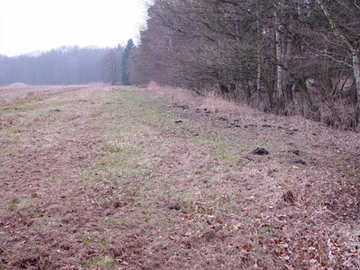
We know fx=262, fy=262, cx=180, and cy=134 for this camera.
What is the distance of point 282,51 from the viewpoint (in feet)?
37.8

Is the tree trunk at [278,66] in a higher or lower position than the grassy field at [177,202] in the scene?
higher

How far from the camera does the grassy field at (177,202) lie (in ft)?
9.11

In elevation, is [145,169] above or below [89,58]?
below

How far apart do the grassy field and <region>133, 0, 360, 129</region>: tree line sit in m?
3.29

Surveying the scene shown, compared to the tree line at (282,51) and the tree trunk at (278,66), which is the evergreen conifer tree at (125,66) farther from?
the tree trunk at (278,66)

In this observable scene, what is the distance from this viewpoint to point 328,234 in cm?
304

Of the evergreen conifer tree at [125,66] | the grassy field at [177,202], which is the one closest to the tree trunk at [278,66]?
the grassy field at [177,202]

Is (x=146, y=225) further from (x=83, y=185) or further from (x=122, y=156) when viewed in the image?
(x=122, y=156)

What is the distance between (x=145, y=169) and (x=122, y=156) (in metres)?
0.95

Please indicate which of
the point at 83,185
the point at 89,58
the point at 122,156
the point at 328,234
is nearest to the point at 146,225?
the point at 83,185

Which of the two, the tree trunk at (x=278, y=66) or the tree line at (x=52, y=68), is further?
the tree line at (x=52, y=68)

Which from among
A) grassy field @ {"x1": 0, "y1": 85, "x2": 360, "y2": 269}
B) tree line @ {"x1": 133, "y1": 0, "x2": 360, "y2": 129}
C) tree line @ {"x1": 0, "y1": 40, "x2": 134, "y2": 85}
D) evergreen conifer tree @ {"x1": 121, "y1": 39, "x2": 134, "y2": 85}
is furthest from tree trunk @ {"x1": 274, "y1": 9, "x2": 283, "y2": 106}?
tree line @ {"x1": 0, "y1": 40, "x2": 134, "y2": 85}

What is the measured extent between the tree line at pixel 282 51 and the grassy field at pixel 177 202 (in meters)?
3.29

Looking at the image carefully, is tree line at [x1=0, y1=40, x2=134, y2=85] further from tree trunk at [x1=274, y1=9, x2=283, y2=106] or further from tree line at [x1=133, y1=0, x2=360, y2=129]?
tree trunk at [x1=274, y1=9, x2=283, y2=106]
